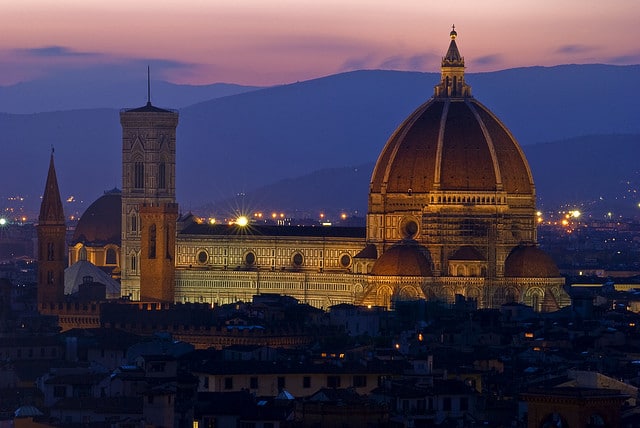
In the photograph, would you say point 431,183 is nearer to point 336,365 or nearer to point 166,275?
point 166,275

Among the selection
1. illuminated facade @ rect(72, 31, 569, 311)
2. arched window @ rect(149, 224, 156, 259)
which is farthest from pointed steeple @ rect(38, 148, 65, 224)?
arched window @ rect(149, 224, 156, 259)

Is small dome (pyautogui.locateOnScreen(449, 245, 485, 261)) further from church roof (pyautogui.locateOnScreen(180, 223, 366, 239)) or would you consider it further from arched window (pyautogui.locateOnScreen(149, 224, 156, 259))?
arched window (pyautogui.locateOnScreen(149, 224, 156, 259))

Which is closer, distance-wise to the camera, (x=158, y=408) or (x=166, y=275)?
(x=158, y=408)

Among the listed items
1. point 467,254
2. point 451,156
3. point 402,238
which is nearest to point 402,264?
point 467,254

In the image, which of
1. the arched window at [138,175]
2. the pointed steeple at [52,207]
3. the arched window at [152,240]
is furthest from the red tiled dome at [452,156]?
the arched window at [138,175]

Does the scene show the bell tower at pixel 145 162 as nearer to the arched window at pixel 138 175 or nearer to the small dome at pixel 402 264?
the arched window at pixel 138 175

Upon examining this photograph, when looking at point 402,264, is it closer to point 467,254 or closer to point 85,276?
point 467,254

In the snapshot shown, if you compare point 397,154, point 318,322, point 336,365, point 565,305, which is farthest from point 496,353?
point 397,154
